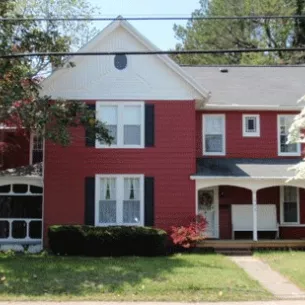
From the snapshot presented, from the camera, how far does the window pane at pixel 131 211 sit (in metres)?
21.0

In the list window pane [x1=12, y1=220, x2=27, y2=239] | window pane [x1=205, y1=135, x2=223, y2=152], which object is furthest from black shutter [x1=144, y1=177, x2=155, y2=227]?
window pane [x1=12, y1=220, x2=27, y2=239]

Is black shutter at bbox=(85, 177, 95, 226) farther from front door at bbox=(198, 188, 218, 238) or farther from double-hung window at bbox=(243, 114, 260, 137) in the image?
double-hung window at bbox=(243, 114, 260, 137)

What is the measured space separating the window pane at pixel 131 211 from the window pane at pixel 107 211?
0.41 m

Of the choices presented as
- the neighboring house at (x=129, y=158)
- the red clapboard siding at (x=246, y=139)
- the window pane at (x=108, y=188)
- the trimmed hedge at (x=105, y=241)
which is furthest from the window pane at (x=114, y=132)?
the red clapboard siding at (x=246, y=139)

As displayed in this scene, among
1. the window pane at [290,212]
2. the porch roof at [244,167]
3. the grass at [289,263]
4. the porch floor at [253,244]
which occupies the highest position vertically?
the porch roof at [244,167]

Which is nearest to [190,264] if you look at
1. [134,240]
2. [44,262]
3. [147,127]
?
[134,240]

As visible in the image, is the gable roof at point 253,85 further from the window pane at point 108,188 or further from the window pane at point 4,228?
the window pane at point 4,228

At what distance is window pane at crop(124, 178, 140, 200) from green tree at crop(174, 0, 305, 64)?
2597cm

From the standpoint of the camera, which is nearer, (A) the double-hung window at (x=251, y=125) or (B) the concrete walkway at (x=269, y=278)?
(B) the concrete walkway at (x=269, y=278)

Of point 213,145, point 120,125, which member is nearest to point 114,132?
point 120,125

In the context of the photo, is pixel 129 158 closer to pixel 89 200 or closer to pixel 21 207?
pixel 89 200

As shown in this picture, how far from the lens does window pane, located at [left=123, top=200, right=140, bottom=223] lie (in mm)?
21016

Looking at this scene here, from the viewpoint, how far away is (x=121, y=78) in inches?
843

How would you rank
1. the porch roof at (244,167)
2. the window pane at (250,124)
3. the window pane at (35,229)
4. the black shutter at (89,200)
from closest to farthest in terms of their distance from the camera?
the black shutter at (89,200)
the porch roof at (244,167)
the window pane at (35,229)
the window pane at (250,124)
